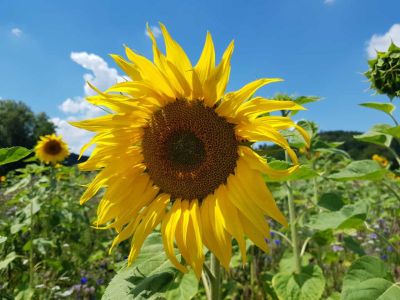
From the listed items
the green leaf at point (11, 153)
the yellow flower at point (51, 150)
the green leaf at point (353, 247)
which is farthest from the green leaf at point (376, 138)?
the yellow flower at point (51, 150)

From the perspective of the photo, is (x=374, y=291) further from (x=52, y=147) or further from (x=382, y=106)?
(x=52, y=147)

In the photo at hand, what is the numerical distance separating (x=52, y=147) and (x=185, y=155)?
6.78 meters

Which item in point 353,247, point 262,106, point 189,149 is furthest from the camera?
point 353,247

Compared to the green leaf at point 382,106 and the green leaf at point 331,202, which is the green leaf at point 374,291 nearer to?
the green leaf at point 331,202

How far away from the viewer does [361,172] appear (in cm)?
230

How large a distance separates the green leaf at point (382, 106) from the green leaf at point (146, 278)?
158 centimetres

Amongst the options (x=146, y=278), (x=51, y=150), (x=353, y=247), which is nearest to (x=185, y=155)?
(x=146, y=278)

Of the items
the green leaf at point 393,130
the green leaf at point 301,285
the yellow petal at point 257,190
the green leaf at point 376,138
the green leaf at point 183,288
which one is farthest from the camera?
the green leaf at point 376,138

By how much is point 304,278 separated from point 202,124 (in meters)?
1.27

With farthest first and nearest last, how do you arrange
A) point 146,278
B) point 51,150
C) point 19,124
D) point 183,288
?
point 19,124 → point 51,150 → point 183,288 → point 146,278

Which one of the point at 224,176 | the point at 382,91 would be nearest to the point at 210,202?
the point at 224,176

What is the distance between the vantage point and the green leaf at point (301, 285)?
2373mm

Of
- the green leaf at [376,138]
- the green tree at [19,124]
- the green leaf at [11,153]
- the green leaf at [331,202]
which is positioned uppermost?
the green tree at [19,124]

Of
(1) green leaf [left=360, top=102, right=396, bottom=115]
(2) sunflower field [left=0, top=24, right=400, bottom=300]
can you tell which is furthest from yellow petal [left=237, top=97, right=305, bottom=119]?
(1) green leaf [left=360, top=102, right=396, bottom=115]
